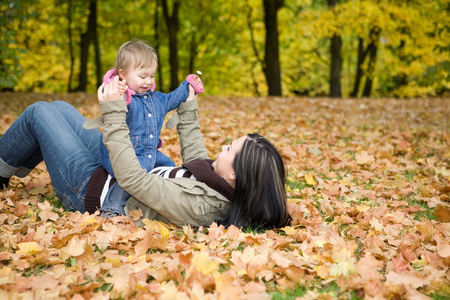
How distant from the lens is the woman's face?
2.62 m

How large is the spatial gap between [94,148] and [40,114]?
19.2 inches

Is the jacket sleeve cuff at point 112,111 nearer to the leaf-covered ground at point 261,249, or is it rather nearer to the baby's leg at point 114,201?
the baby's leg at point 114,201

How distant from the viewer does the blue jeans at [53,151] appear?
2.89 m

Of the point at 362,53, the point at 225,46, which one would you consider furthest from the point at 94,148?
the point at 225,46

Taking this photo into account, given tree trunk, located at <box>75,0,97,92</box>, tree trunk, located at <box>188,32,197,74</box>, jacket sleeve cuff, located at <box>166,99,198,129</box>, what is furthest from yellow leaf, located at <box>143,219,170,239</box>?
tree trunk, located at <box>188,32,197,74</box>

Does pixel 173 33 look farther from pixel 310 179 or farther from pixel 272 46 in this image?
pixel 310 179

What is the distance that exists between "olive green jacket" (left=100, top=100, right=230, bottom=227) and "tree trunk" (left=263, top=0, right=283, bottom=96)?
11683 mm

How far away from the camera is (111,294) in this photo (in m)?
1.85

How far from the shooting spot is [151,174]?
8.34 ft

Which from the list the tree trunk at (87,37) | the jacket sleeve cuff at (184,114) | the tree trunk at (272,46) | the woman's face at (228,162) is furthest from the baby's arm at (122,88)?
the tree trunk at (87,37)

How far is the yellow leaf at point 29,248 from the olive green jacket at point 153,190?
1.94 ft

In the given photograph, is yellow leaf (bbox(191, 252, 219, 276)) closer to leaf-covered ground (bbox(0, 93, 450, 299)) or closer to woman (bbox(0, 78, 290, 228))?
leaf-covered ground (bbox(0, 93, 450, 299))

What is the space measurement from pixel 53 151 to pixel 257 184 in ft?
5.15

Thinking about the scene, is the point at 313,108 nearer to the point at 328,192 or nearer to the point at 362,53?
the point at 328,192
